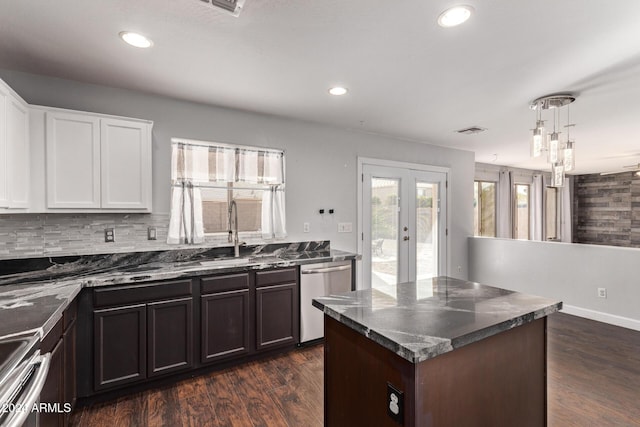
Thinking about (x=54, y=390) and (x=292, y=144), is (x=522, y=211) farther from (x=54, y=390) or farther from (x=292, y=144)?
(x=54, y=390)

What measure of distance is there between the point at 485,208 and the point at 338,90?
5285 mm

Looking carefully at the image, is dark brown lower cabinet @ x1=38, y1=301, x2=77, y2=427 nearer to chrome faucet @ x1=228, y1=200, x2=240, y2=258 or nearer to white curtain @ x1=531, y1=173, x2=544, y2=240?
chrome faucet @ x1=228, y1=200, x2=240, y2=258

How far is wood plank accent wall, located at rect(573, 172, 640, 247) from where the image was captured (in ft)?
25.0

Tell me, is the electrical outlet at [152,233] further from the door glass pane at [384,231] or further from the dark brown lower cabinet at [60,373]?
the door glass pane at [384,231]

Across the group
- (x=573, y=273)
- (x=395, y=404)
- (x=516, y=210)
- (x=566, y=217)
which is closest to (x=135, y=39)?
(x=395, y=404)

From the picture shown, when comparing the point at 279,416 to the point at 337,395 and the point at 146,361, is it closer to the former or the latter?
the point at 337,395

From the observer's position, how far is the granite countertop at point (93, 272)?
1.56 meters

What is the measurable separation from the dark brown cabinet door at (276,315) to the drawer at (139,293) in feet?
2.21

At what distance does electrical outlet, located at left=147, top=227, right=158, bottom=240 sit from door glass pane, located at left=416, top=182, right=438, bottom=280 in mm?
3624

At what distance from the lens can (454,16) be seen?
171cm

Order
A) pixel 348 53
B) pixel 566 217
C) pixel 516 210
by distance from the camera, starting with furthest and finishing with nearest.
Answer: pixel 566 217, pixel 516 210, pixel 348 53

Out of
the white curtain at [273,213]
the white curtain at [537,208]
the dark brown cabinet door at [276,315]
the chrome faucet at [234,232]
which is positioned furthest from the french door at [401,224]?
the white curtain at [537,208]

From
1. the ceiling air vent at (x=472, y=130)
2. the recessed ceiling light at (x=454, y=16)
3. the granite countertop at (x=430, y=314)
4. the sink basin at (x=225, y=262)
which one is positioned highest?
the ceiling air vent at (x=472, y=130)

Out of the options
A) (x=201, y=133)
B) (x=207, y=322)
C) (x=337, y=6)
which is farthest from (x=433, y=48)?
(x=207, y=322)
